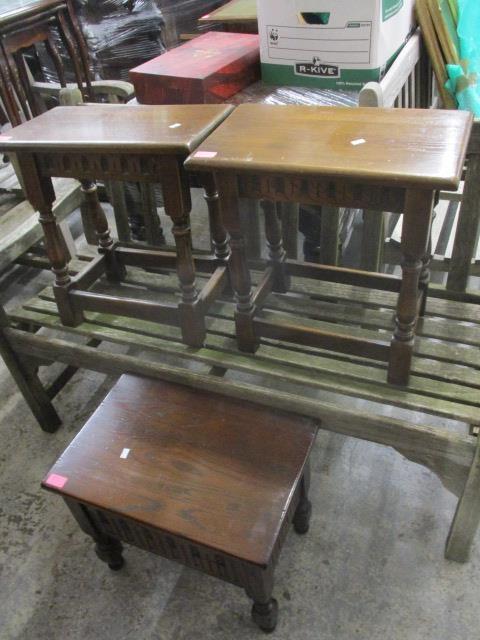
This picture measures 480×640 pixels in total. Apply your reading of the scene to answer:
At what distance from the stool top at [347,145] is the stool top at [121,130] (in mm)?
53

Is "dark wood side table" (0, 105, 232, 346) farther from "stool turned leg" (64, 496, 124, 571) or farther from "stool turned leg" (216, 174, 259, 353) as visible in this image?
"stool turned leg" (64, 496, 124, 571)

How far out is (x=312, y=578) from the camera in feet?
5.03

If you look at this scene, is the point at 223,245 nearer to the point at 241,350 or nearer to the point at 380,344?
the point at 241,350

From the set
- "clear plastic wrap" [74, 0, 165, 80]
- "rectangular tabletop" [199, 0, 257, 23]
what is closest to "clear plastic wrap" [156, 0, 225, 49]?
"clear plastic wrap" [74, 0, 165, 80]

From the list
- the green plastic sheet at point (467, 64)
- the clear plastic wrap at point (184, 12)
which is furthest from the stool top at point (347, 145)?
the clear plastic wrap at point (184, 12)

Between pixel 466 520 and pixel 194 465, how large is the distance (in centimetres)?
73

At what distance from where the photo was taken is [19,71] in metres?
2.73

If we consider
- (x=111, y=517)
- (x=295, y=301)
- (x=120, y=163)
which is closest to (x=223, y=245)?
(x=295, y=301)

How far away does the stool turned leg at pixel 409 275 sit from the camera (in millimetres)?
1049

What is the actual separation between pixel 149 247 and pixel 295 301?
63 centimetres

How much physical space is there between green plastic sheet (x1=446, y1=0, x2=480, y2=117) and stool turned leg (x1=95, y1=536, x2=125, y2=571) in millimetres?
1924

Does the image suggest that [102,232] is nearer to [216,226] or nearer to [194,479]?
[216,226]

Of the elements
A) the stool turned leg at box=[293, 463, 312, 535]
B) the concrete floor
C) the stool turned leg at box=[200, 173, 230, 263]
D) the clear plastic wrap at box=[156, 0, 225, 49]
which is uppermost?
the clear plastic wrap at box=[156, 0, 225, 49]

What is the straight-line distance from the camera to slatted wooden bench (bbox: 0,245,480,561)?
4.28 feet
